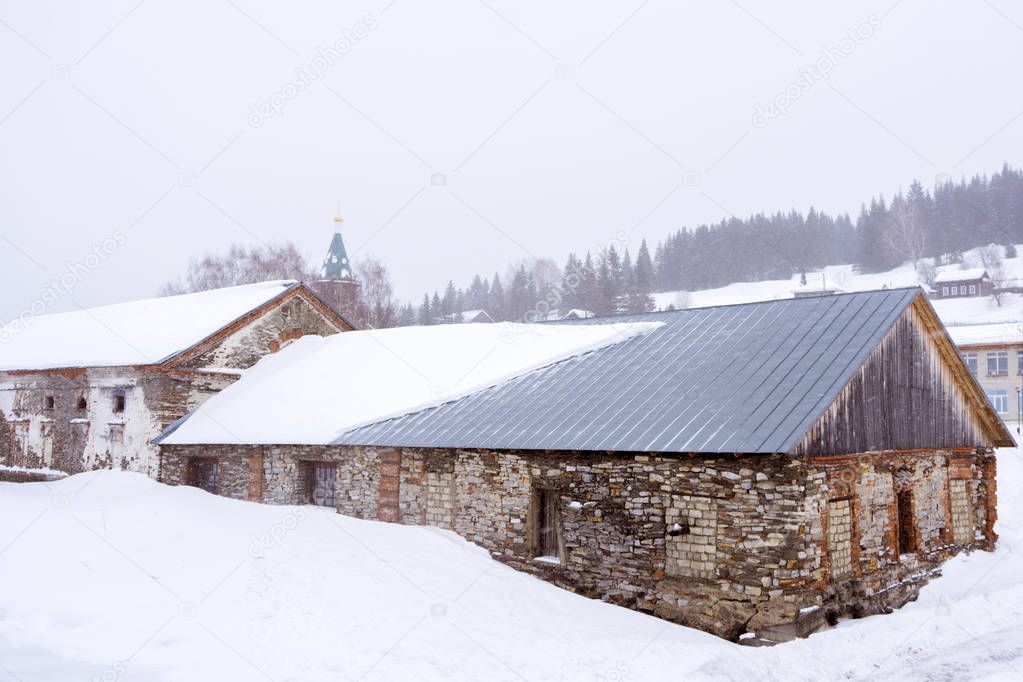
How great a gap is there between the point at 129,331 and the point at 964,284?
231 ft

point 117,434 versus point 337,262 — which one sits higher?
point 337,262

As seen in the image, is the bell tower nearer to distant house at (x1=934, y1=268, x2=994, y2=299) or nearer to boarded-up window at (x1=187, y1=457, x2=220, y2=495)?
boarded-up window at (x1=187, y1=457, x2=220, y2=495)

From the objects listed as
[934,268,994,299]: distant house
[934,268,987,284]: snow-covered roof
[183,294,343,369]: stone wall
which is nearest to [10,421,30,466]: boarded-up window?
[183,294,343,369]: stone wall

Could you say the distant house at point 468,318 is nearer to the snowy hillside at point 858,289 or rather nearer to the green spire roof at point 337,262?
the snowy hillside at point 858,289

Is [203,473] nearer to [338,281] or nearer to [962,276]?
[338,281]

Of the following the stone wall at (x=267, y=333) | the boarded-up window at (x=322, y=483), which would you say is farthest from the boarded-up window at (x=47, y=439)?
the boarded-up window at (x=322, y=483)

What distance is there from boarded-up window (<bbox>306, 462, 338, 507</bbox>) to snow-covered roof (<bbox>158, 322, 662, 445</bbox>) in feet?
2.30

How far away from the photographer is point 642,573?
505 inches

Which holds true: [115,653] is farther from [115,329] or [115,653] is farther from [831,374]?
[115,329]

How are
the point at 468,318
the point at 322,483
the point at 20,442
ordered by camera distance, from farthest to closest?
the point at 468,318 < the point at 20,442 < the point at 322,483

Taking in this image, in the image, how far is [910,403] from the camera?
1470 cm

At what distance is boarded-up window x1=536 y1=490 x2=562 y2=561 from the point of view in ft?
46.3

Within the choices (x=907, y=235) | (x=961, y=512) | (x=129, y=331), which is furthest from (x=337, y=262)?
(x=907, y=235)

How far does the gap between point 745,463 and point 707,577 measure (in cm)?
179
